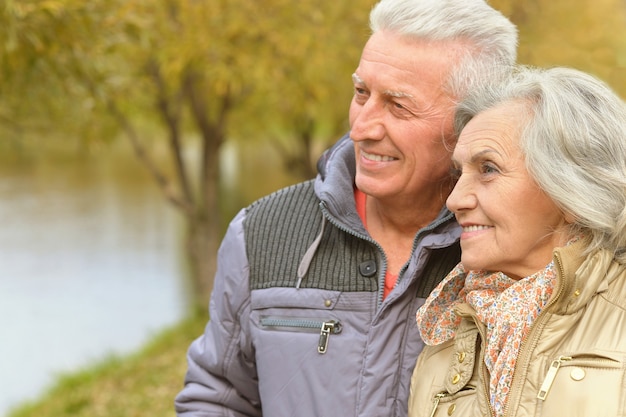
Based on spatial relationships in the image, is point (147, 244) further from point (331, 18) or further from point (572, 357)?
point (572, 357)

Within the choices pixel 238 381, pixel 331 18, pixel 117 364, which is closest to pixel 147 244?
pixel 117 364

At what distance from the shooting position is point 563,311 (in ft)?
5.56

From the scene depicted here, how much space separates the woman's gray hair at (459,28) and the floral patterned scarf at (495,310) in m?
0.47

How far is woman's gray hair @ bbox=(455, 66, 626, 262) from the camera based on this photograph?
1732 millimetres

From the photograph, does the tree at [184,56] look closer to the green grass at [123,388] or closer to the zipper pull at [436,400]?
the green grass at [123,388]

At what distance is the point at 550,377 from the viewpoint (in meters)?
1.63

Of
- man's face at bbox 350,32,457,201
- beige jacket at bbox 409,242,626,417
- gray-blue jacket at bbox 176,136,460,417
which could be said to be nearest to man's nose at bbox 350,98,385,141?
man's face at bbox 350,32,457,201

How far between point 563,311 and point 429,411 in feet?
1.37

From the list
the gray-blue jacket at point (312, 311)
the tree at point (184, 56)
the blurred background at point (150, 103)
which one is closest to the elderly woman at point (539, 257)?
the gray-blue jacket at point (312, 311)

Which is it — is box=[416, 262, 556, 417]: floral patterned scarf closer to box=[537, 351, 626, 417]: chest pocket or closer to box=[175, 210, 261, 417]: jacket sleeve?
box=[537, 351, 626, 417]: chest pocket

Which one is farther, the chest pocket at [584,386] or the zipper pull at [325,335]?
the zipper pull at [325,335]

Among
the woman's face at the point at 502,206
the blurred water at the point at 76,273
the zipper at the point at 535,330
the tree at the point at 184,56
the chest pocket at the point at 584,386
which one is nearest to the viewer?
the chest pocket at the point at 584,386

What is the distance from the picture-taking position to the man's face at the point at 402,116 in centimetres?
208

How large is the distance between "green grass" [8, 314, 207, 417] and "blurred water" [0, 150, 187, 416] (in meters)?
0.54
